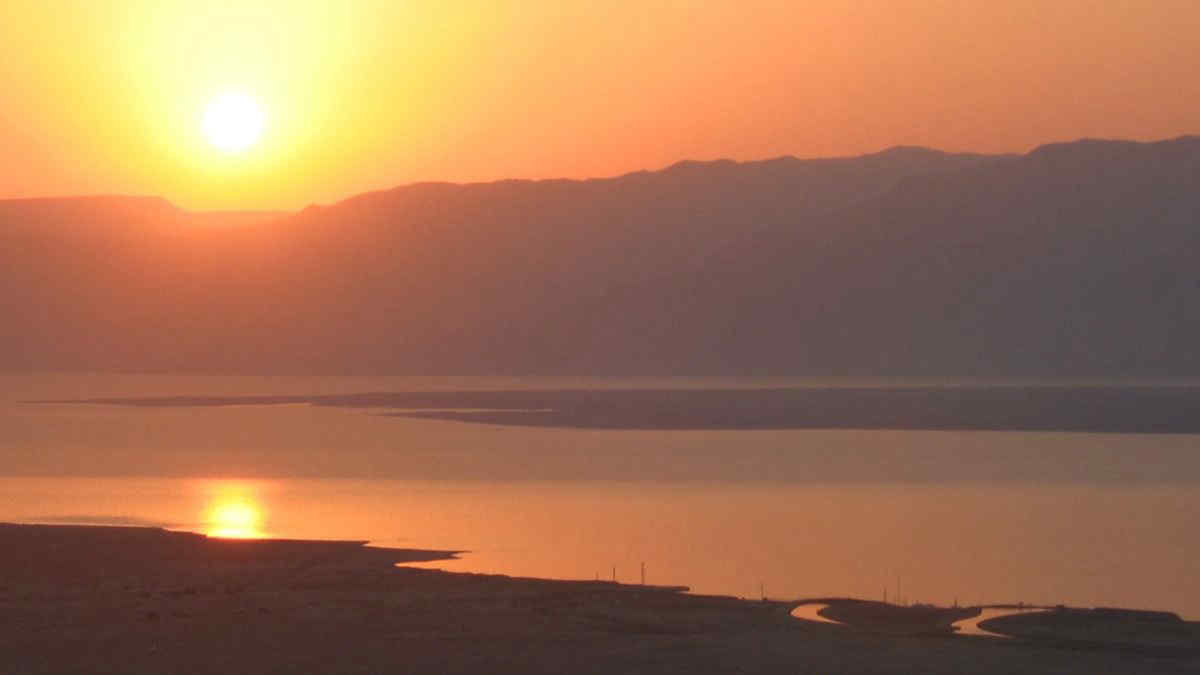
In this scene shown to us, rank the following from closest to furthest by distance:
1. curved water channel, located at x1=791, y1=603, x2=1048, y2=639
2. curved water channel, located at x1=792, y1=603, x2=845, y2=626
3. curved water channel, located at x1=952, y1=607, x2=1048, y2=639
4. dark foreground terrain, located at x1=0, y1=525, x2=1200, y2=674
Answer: dark foreground terrain, located at x1=0, y1=525, x2=1200, y2=674, curved water channel, located at x1=952, y1=607, x2=1048, y2=639, curved water channel, located at x1=791, y1=603, x2=1048, y2=639, curved water channel, located at x1=792, y1=603, x2=845, y2=626

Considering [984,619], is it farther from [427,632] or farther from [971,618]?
[427,632]

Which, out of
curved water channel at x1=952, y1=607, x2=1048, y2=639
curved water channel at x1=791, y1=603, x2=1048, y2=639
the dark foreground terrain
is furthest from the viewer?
curved water channel at x1=791, y1=603, x2=1048, y2=639

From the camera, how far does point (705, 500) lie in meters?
44.4

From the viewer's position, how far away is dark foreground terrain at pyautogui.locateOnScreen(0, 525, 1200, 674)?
2148cm

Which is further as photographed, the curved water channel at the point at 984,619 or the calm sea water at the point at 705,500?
the calm sea water at the point at 705,500

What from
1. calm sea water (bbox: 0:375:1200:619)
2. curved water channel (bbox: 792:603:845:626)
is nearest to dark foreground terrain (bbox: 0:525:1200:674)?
curved water channel (bbox: 792:603:845:626)

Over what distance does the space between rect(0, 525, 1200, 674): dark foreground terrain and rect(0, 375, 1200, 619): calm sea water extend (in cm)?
325

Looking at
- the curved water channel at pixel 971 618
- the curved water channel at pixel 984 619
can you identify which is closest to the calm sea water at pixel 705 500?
the curved water channel at pixel 971 618

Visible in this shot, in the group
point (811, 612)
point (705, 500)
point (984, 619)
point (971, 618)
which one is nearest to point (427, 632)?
point (811, 612)

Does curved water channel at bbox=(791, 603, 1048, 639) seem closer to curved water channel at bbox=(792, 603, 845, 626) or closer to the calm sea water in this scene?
curved water channel at bbox=(792, 603, 845, 626)

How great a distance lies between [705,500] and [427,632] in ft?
69.7

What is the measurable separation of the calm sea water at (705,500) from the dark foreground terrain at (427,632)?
3254mm

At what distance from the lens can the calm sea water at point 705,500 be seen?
103 ft

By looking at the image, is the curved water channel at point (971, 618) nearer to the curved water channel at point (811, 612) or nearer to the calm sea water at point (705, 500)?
the curved water channel at point (811, 612)
